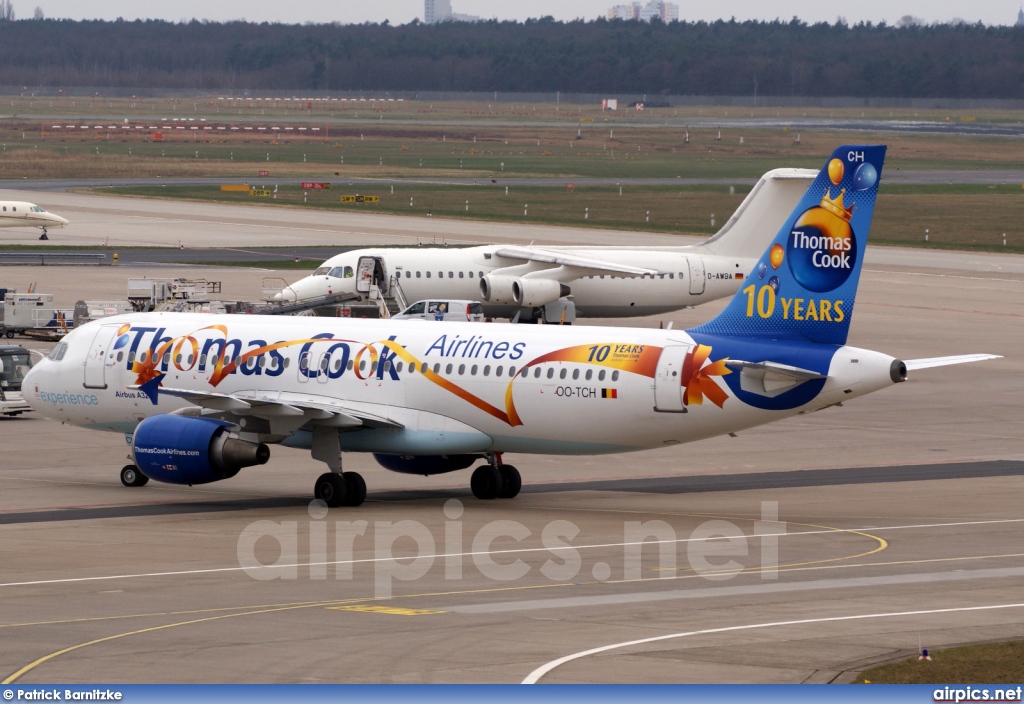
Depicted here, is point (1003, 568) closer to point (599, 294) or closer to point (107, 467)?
point (107, 467)

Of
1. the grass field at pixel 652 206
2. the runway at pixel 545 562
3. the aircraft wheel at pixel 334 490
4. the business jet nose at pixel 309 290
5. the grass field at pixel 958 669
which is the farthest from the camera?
the grass field at pixel 652 206

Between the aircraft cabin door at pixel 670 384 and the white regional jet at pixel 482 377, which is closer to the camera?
the white regional jet at pixel 482 377

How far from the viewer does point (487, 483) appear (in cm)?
3841

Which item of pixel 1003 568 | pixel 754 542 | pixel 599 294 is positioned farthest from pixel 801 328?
pixel 599 294

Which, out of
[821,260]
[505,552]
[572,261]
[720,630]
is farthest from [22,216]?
[720,630]

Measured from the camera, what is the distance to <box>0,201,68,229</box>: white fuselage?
365 feet

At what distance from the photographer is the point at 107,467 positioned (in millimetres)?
43094

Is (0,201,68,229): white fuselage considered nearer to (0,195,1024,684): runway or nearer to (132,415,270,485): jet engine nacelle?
(0,195,1024,684): runway

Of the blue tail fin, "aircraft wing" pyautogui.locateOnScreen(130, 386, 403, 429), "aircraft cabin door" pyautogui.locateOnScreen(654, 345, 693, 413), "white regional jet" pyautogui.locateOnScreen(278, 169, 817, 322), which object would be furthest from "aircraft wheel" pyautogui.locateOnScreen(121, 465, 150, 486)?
"white regional jet" pyautogui.locateOnScreen(278, 169, 817, 322)

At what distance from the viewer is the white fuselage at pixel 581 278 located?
233 feet

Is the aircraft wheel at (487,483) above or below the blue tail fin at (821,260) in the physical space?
below

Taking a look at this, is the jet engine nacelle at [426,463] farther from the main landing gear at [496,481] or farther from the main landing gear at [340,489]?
the main landing gear at [340,489]

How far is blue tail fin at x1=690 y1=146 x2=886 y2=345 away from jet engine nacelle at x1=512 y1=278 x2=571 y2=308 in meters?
35.4

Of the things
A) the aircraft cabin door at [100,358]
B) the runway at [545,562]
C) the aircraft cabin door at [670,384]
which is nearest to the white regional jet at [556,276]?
the runway at [545,562]
